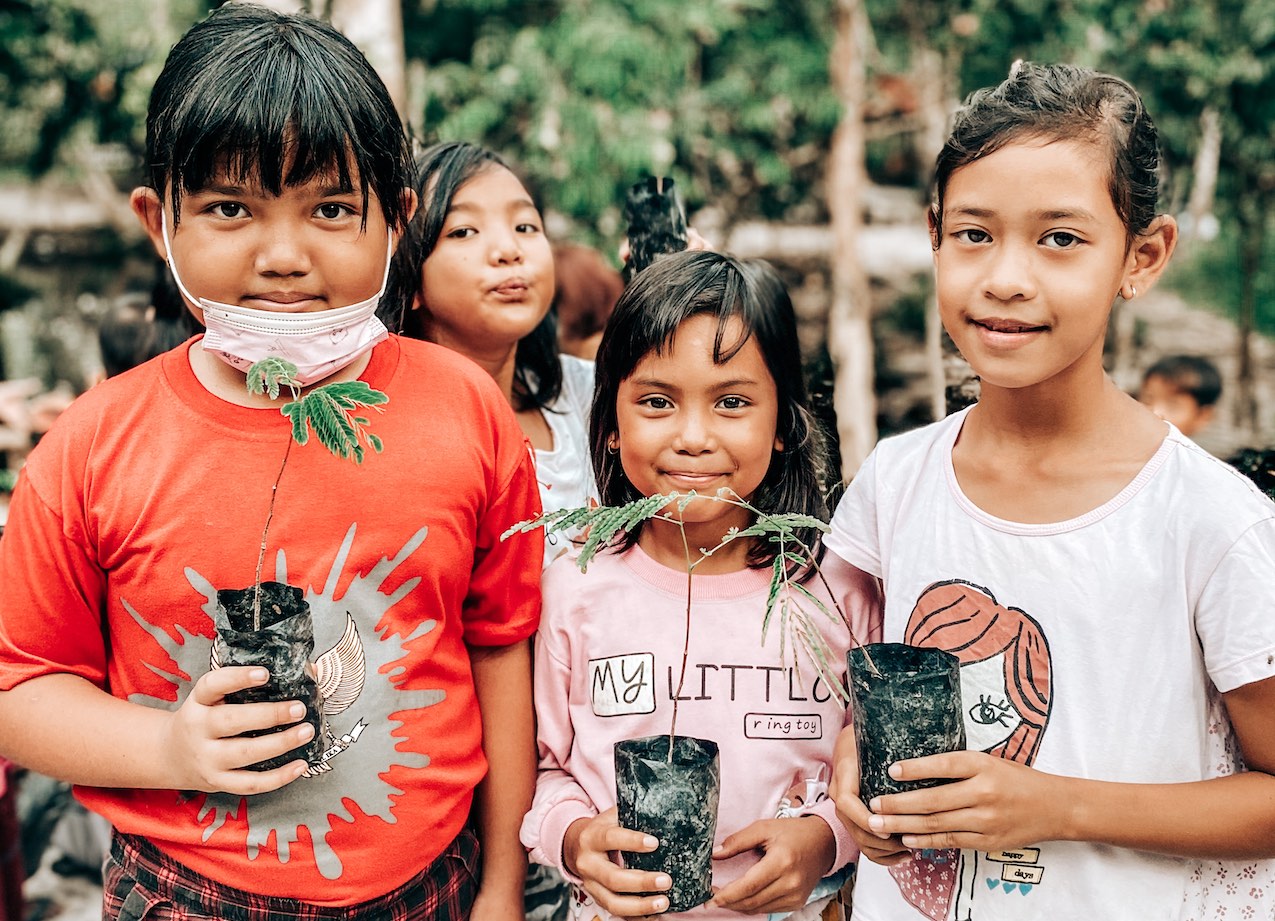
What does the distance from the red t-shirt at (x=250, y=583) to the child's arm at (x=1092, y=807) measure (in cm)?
77

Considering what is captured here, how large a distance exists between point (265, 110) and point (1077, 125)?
130cm

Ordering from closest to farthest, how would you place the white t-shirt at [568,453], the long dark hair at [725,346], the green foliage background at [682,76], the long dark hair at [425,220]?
1. the long dark hair at [725,346]
2. the long dark hair at [425,220]
3. the white t-shirt at [568,453]
4. the green foliage background at [682,76]

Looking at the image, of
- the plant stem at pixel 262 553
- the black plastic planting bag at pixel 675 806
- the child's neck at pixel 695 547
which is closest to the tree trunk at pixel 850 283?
the child's neck at pixel 695 547

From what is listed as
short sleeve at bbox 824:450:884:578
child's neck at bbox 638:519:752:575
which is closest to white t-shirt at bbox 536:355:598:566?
child's neck at bbox 638:519:752:575

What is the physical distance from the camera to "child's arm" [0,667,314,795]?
171cm

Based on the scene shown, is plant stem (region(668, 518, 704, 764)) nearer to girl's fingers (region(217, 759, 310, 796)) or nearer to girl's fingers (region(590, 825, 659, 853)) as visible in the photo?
girl's fingers (region(590, 825, 659, 853))

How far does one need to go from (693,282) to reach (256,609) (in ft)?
3.54

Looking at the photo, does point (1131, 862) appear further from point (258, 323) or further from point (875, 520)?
point (258, 323)

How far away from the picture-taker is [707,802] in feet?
6.04

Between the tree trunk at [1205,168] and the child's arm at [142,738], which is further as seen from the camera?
the tree trunk at [1205,168]

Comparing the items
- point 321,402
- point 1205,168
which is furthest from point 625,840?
point 1205,168

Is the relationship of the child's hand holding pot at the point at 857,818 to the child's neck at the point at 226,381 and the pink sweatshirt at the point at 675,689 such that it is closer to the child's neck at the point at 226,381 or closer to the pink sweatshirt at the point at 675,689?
the pink sweatshirt at the point at 675,689

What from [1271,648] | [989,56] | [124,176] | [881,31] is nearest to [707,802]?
[1271,648]

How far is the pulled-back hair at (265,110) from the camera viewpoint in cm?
183
